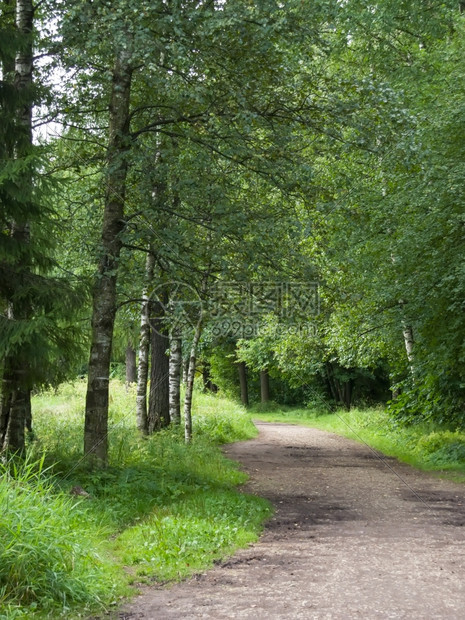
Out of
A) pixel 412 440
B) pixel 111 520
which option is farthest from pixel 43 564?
pixel 412 440

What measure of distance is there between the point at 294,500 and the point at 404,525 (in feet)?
8.43

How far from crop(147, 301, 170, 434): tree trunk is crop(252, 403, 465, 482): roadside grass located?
253 inches

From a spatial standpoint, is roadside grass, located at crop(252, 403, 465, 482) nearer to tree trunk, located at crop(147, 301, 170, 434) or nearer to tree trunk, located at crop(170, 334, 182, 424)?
tree trunk, located at crop(170, 334, 182, 424)

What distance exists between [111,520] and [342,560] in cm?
Answer: 300

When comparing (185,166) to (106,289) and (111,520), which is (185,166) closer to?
(106,289)

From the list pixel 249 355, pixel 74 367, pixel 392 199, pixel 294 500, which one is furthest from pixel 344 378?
pixel 74 367

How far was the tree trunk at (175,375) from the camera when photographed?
17.7m

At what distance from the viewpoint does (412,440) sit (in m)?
18.4

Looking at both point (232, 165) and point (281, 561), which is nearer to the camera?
point (281, 561)

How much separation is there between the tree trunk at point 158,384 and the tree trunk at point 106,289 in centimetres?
675

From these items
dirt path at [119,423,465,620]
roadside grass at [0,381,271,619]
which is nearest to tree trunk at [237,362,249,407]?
roadside grass at [0,381,271,619]

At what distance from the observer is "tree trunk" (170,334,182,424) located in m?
17.7

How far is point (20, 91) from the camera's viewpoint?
1005cm

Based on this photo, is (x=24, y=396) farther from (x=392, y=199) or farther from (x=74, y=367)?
(x=392, y=199)
